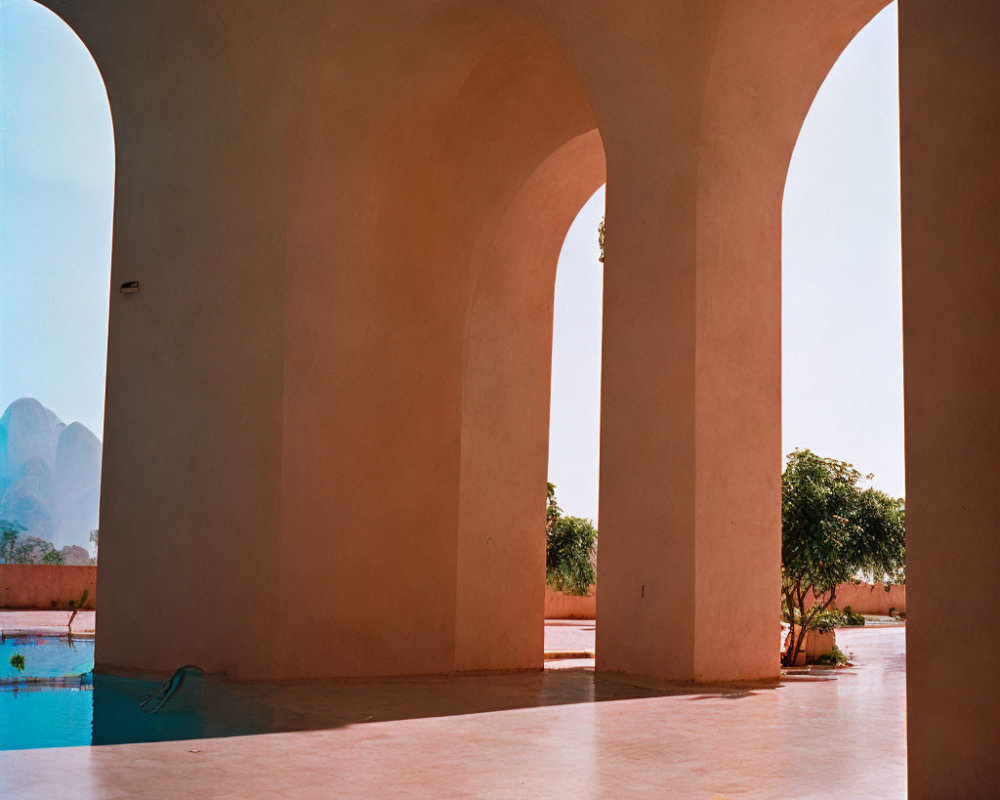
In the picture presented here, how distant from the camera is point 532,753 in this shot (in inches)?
230

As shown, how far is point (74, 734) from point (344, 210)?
5.61m

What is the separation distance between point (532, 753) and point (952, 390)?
2.76 metres

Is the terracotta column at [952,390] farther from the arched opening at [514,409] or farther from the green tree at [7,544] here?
the green tree at [7,544]

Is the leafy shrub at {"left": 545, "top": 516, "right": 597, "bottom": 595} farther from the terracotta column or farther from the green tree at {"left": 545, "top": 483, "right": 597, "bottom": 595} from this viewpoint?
the terracotta column

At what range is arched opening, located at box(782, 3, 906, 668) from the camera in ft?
39.1

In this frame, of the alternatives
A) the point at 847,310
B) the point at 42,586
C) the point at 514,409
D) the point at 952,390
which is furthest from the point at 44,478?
the point at 952,390

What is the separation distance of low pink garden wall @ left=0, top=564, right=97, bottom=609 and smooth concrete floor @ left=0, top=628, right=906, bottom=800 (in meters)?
17.4

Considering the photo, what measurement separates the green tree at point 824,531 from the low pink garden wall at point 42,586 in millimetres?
15681

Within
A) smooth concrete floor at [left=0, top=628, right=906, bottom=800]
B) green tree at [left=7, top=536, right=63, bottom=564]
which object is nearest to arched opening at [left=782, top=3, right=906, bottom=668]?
smooth concrete floor at [left=0, top=628, right=906, bottom=800]

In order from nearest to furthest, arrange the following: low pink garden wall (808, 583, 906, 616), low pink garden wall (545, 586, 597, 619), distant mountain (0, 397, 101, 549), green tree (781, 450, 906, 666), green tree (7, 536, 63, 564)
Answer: green tree (781, 450, 906, 666) → low pink garden wall (545, 586, 597, 619) → low pink garden wall (808, 583, 906, 616) → green tree (7, 536, 63, 564) → distant mountain (0, 397, 101, 549)

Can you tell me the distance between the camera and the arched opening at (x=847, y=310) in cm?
1191

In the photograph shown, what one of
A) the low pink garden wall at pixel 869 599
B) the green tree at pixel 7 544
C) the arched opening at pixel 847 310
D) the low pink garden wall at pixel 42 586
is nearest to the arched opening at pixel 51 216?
the green tree at pixel 7 544

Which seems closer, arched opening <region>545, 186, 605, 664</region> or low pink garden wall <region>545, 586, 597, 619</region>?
arched opening <region>545, 186, 605, 664</region>

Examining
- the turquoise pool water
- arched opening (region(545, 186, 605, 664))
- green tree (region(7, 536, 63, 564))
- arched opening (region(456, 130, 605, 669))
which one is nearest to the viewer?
the turquoise pool water
